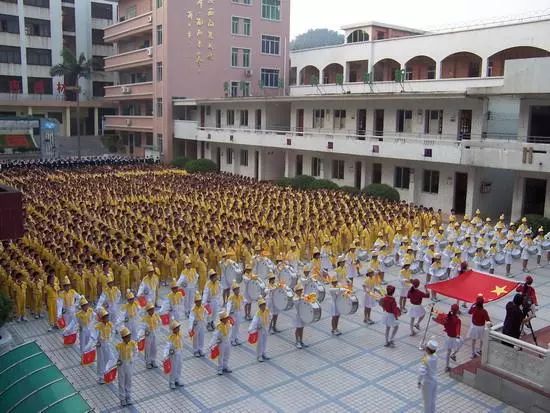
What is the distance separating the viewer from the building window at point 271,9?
41500mm

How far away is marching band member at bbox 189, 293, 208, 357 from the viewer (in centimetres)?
991

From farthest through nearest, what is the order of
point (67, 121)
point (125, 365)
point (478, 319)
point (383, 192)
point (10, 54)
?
1. point (67, 121)
2. point (10, 54)
3. point (383, 192)
4. point (478, 319)
5. point (125, 365)

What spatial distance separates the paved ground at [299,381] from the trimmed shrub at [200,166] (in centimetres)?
2391

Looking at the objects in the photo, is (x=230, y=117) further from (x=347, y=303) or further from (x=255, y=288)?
(x=347, y=303)

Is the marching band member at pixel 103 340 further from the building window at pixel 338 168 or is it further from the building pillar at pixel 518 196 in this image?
the building window at pixel 338 168

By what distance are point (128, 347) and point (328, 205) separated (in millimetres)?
13322

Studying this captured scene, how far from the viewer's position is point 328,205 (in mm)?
20969

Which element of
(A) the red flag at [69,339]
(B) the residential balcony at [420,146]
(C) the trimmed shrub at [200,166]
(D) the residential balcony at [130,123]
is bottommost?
(A) the red flag at [69,339]

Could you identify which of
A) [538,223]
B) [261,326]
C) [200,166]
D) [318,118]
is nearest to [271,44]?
[200,166]

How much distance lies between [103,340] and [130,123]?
37366 mm

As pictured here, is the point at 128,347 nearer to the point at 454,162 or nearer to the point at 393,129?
the point at 454,162

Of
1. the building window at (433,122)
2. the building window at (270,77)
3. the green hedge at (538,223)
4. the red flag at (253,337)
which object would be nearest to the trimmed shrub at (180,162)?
the building window at (270,77)

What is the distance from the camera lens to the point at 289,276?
41.9 ft

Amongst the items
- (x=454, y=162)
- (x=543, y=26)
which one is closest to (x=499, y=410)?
(x=454, y=162)
